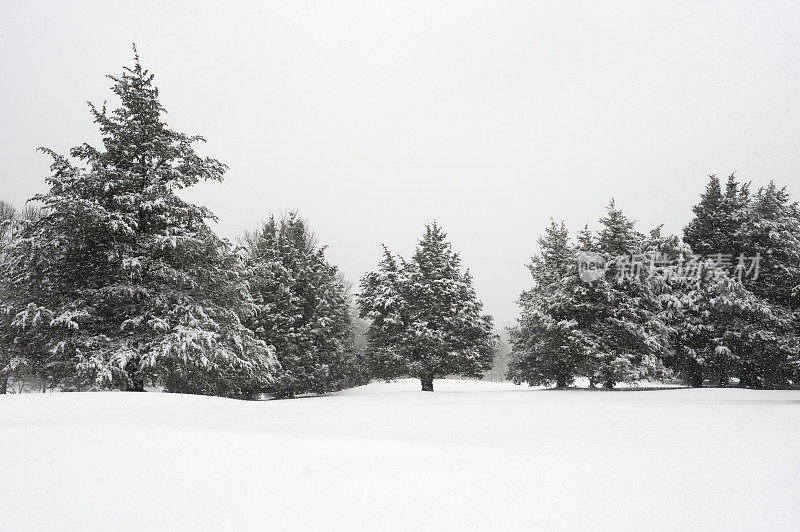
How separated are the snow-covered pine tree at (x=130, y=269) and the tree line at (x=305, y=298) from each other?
0.21 feet

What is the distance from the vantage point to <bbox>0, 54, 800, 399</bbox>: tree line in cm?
1440

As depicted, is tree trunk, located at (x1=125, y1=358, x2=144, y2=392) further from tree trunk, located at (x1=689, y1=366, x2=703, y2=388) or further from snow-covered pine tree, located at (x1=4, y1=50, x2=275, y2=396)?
tree trunk, located at (x1=689, y1=366, x2=703, y2=388)

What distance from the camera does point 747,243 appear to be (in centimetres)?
2233

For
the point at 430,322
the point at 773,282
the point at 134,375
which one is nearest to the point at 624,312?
the point at 773,282

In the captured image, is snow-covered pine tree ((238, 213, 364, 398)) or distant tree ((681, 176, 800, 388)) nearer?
distant tree ((681, 176, 800, 388))

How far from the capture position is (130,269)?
14.7 metres

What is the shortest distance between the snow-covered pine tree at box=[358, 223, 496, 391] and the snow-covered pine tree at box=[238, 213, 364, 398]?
2.62 meters

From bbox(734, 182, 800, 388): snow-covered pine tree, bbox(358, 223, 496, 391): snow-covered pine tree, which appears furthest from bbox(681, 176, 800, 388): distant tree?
bbox(358, 223, 496, 391): snow-covered pine tree

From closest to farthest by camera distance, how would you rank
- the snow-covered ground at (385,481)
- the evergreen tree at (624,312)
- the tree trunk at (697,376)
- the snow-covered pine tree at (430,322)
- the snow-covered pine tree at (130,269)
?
the snow-covered ground at (385,481) → the snow-covered pine tree at (130,269) → the evergreen tree at (624,312) → the tree trunk at (697,376) → the snow-covered pine tree at (430,322)

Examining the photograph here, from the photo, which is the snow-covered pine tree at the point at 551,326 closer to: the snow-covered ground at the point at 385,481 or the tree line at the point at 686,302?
the tree line at the point at 686,302

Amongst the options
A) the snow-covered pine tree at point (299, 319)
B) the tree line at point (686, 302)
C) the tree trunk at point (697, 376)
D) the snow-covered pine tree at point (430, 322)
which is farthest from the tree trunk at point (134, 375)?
the tree trunk at point (697, 376)

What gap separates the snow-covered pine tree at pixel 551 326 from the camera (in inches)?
824

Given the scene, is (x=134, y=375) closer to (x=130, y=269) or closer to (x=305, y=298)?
(x=130, y=269)

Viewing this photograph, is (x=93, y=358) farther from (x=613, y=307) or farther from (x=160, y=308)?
(x=613, y=307)
